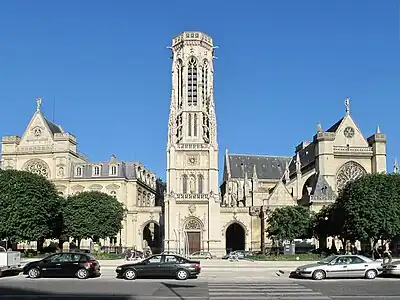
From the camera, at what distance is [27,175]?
200ft

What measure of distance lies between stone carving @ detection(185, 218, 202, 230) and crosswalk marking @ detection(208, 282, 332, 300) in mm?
52033

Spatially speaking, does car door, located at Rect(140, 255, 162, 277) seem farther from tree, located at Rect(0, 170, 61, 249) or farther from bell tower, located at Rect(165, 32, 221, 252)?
bell tower, located at Rect(165, 32, 221, 252)

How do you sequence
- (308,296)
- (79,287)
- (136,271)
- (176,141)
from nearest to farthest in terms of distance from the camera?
(308,296)
(79,287)
(136,271)
(176,141)

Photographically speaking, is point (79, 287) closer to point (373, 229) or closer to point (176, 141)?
point (373, 229)

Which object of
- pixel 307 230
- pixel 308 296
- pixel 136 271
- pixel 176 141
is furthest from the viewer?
pixel 176 141

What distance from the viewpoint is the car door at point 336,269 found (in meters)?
29.8

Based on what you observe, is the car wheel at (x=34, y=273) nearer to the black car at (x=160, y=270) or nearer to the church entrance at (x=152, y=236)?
the black car at (x=160, y=270)

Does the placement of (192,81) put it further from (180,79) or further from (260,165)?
(260,165)

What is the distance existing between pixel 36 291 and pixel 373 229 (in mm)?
37816

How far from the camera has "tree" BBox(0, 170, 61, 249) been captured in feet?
181

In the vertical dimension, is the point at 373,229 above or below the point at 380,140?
below

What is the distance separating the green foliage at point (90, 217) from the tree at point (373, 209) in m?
28.5

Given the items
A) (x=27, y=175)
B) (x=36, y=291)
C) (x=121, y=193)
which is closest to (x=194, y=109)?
(x=121, y=193)

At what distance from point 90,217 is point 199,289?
48103 mm
